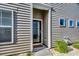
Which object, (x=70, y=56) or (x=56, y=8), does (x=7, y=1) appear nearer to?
(x=56, y=8)

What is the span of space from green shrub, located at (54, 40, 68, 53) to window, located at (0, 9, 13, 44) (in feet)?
2.38

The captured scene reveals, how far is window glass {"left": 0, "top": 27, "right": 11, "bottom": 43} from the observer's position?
2.11 metres

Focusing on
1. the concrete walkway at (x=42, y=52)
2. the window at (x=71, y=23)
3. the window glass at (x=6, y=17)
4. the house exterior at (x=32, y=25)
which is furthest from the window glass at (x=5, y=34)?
the window at (x=71, y=23)

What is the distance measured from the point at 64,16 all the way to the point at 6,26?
938 mm

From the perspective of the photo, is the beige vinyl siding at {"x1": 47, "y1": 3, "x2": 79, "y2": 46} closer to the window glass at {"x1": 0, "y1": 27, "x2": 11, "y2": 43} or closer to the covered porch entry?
the covered porch entry

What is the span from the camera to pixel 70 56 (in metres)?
2.19

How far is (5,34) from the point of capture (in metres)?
2.13

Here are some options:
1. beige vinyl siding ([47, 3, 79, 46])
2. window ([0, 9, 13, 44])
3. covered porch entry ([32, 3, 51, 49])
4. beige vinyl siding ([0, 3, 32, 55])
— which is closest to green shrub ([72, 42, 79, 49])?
beige vinyl siding ([47, 3, 79, 46])

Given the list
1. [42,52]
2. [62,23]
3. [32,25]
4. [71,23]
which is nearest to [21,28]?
[32,25]

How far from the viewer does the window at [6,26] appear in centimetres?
210

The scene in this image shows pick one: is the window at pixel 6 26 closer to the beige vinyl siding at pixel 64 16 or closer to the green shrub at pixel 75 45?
the beige vinyl siding at pixel 64 16

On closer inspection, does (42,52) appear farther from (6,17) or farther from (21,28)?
(6,17)

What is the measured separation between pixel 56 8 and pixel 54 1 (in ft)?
0.41

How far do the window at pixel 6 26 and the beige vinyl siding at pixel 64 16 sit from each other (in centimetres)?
68
